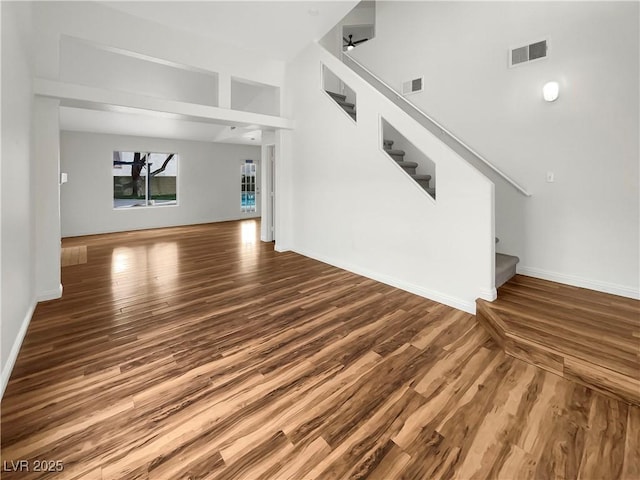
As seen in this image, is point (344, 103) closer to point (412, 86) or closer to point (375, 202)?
point (412, 86)

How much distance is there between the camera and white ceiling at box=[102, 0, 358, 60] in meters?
3.82

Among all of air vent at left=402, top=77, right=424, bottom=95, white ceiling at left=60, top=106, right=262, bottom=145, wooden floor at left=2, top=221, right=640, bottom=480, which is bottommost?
wooden floor at left=2, top=221, right=640, bottom=480

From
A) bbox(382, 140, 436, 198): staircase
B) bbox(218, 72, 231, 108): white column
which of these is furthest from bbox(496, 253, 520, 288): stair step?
bbox(218, 72, 231, 108): white column

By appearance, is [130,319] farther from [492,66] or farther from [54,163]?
[492,66]

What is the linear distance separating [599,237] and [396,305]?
2214 millimetres

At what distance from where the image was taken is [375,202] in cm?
398

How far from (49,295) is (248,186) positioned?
7671 millimetres

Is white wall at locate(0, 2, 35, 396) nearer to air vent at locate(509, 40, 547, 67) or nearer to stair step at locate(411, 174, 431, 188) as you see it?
stair step at locate(411, 174, 431, 188)

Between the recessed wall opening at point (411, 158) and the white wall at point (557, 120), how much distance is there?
60 centimetres

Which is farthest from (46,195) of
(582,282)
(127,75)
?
(582,282)

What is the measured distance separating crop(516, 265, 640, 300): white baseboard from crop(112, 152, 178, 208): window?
29.2ft

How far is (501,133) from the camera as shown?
374cm

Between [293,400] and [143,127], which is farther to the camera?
[143,127]

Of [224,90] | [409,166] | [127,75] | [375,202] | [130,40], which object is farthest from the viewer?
[127,75]
